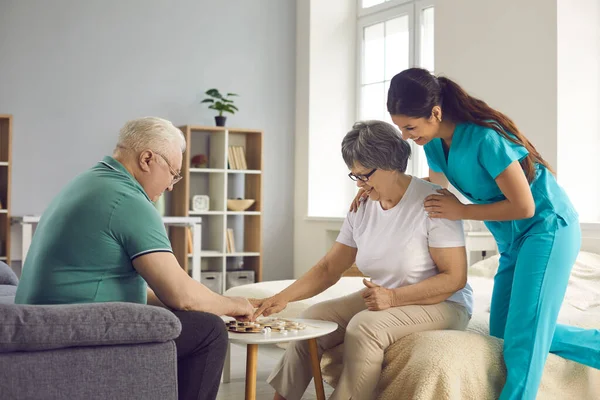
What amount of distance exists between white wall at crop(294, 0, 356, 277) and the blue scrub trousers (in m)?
4.39

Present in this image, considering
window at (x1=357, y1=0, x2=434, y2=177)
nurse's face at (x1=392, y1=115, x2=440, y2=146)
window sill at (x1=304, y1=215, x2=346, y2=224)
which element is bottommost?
window sill at (x1=304, y1=215, x2=346, y2=224)

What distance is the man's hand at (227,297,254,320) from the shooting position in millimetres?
2197

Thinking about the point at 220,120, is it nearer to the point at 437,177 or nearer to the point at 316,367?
the point at 437,177

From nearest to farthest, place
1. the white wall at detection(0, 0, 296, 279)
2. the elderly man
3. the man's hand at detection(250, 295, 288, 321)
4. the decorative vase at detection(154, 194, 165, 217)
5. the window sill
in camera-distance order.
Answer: the elderly man
the man's hand at detection(250, 295, 288, 321)
the white wall at detection(0, 0, 296, 279)
the decorative vase at detection(154, 194, 165, 217)
the window sill

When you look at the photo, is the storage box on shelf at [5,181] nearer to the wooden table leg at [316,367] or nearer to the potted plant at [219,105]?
the potted plant at [219,105]

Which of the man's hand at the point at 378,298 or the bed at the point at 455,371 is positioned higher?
the man's hand at the point at 378,298

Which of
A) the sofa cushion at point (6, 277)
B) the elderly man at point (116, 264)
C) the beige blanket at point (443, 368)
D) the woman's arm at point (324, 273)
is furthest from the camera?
the sofa cushion at point (6, 277)

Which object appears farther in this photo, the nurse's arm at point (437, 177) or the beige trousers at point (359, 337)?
the nurse's arm at point (437, 177)

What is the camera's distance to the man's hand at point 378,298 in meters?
2.22

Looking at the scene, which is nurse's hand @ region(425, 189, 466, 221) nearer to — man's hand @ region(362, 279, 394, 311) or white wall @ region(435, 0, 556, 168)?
man's hand @ region(362, 279, 394, 311)

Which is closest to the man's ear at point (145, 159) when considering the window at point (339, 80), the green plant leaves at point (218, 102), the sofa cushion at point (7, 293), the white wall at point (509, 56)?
the sofa cushion at point (7, 293)

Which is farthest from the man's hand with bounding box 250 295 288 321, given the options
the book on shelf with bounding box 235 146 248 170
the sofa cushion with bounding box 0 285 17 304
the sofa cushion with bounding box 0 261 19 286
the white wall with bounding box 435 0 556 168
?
the book on shelf with bounding box 235 146 248 170

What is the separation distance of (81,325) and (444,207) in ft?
3.69

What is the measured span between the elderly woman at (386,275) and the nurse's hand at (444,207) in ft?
0.09
